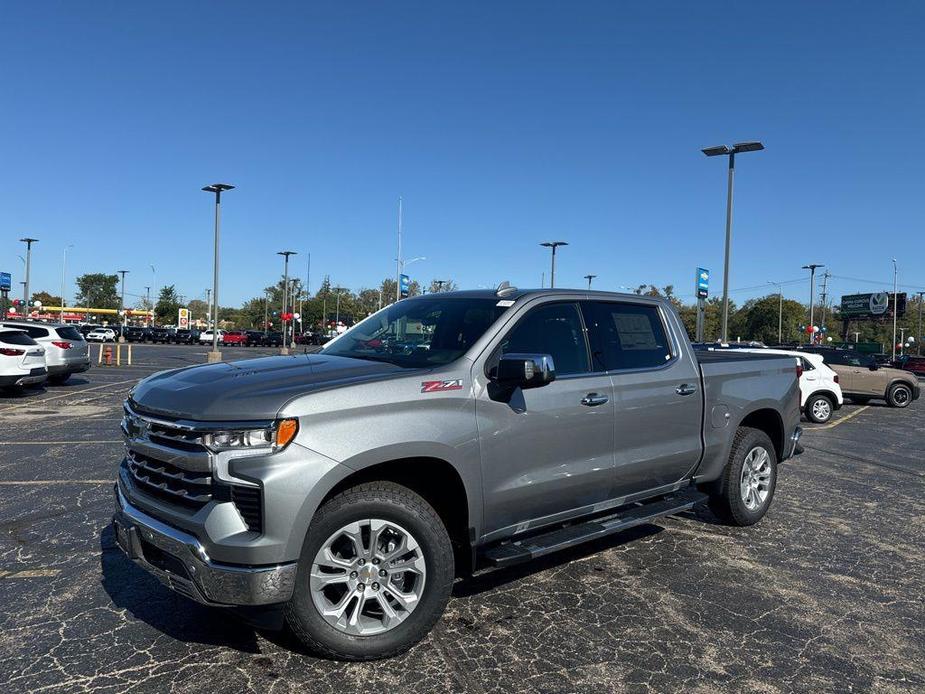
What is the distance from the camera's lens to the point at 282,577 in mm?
2914

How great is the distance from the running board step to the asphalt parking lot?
42cm

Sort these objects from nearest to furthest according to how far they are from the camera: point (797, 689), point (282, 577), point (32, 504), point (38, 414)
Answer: point (282, 577) → point (797, 689) → point (32, 504) → point (38, 414)

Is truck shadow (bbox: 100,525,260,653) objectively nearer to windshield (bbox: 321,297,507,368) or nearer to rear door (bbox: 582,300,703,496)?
windshield (bbox: 321,297,507,368)

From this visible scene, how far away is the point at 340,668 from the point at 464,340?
6.06ft

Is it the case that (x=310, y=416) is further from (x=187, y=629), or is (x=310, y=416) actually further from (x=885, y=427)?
(x=885, y=427)

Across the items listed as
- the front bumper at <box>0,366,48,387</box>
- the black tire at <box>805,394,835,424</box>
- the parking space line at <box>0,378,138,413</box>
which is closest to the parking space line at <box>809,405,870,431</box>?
the black tire at <box>805,394,835,424</box>

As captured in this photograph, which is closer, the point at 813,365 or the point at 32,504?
the point at 32,504

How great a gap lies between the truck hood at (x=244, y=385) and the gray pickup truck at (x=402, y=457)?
0.01 meters

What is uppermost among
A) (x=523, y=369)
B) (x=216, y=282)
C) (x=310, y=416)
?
(x=216, y=282)

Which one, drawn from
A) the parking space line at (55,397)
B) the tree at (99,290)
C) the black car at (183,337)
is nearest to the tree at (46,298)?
the tree at (99,290)

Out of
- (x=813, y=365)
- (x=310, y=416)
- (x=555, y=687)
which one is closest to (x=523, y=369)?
(x=310, y=416)

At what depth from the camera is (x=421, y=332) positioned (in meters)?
4.25

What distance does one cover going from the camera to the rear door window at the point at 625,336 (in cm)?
446

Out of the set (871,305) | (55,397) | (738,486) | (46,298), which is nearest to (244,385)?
(738,486)
